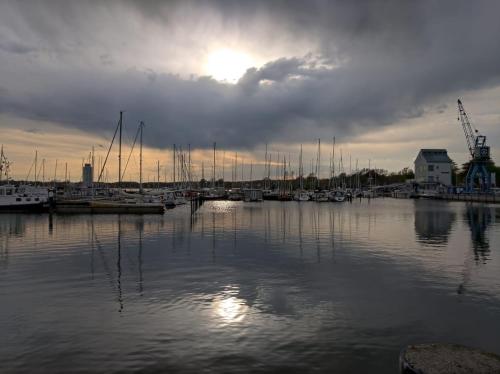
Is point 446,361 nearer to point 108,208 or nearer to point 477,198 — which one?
point 108,208

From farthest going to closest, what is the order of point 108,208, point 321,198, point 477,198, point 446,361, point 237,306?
point 321,198
point 477,198
point 108,208
point 237,306
point 446,361

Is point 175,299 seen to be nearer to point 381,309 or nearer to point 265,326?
point 265,326

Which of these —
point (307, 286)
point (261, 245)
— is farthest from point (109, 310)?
point (261, 245)

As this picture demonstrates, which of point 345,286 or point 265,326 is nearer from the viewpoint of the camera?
point 265,326

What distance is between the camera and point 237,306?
59.5 ft

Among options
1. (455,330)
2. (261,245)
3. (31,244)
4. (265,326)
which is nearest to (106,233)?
(31,244)

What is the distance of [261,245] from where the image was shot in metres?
37.4

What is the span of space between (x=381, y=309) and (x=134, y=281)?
13292 millimetres

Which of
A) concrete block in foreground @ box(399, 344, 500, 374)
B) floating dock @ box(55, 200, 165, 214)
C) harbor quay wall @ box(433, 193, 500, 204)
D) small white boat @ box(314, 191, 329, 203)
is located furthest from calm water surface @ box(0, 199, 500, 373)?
small white boat @ box(314, 191, 329, 203)

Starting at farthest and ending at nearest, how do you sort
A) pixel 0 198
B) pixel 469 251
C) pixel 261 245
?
1. pixel 0 198
2. pixel 261 245
3. pixel 469 251

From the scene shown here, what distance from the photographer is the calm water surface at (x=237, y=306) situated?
1287cm

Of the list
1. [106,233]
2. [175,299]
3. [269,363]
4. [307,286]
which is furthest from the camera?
[106,233]

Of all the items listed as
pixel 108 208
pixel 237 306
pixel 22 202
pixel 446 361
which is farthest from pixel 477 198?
pixel 446 361

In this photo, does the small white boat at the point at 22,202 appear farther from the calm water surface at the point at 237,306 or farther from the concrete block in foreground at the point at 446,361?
the concrete block in foreground at the point at 446,361
